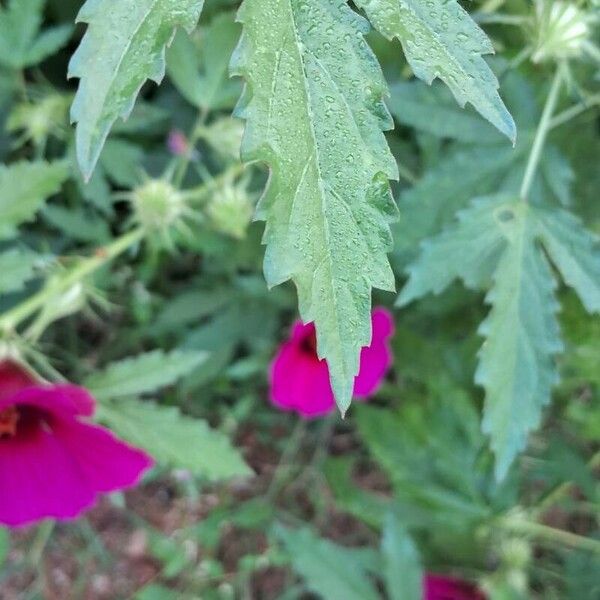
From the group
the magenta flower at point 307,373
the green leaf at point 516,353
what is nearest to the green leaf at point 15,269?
the magenta flower at point 307,373

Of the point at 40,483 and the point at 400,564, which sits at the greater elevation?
the point at 40,483

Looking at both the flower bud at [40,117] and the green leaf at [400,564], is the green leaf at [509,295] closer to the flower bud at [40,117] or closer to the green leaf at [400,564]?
the green leaf at [400,564]

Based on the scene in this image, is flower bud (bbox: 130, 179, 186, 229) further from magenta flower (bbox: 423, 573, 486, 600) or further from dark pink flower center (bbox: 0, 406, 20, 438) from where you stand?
magenta flower (bbox: 423, 573, 486, 600)

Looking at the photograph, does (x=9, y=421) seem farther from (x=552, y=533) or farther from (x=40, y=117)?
(x=552, y=533)

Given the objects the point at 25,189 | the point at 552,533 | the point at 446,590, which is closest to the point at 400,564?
the point at 446,590

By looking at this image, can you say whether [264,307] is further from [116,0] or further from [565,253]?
[116,0]

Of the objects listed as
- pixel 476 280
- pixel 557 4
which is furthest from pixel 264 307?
pixel 557 4
